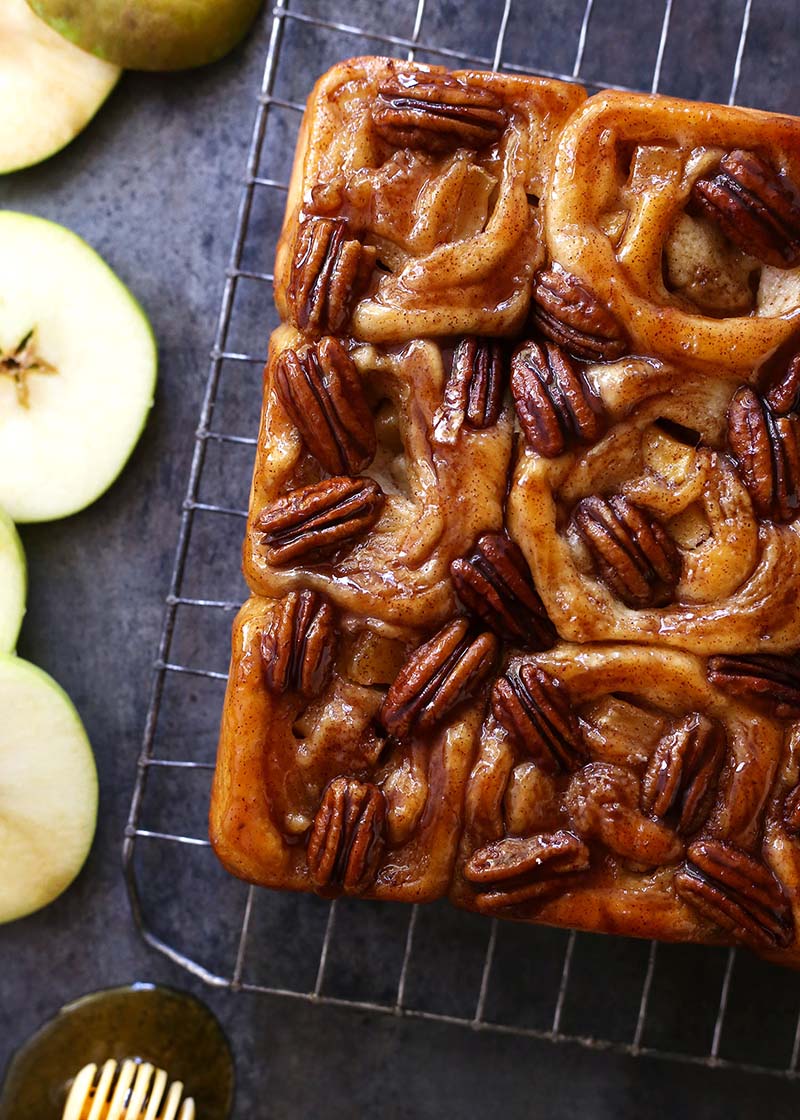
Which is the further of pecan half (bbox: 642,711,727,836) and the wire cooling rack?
the wire cooling rack

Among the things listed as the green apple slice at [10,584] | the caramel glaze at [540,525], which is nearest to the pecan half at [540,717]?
the caramel glaze at [540,525]

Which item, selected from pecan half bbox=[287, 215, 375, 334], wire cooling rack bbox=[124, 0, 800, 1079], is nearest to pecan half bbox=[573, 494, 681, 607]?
pecan half bbox=[287, 215, 375, 334]

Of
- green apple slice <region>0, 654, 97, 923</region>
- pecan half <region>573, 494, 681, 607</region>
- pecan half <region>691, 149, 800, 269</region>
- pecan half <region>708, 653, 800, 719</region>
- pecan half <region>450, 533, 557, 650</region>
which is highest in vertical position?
pecan half <region>691, 149, 800, 269</region>

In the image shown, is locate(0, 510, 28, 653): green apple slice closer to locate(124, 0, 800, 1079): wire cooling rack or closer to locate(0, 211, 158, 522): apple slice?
locate(0, 211, 158, 522): apple slice

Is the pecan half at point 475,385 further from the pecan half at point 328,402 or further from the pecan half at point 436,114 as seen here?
the pecan half at point 436,114

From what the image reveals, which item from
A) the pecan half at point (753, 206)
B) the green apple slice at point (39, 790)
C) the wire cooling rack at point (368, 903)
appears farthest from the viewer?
the wire cooling rack at point (368, 903)

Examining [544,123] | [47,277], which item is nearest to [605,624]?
[544,123]
